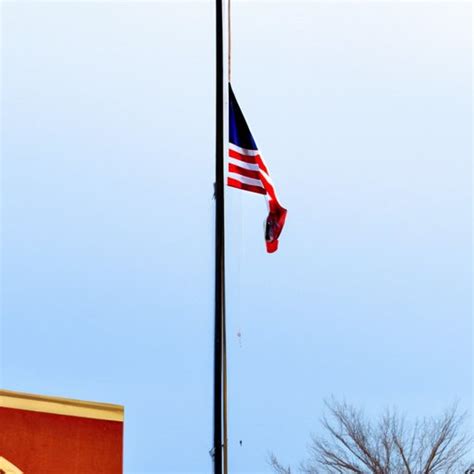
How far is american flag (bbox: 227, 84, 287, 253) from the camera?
9852 millimetres

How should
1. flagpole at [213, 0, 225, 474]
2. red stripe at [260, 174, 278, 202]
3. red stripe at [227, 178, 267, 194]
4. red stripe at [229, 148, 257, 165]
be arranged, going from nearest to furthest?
flagpole at [213, 0, 225, 474] < red stripe at [227, 178, 267, 194] < red stripe at [229, 148, 257, 165] < red stripe at [260, 174, 278, 202]

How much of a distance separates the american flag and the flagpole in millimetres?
298

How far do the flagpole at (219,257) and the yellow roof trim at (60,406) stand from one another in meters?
2.37

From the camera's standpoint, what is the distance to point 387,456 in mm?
27500

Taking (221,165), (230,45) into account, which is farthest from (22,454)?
(230,45)

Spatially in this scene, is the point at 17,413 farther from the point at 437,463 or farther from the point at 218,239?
the point at 437,463

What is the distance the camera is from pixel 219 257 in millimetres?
9141

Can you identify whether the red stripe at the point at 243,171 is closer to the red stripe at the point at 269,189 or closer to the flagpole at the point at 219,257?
the red stripe at the point at 269,189

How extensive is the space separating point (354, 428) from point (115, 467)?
1910cm

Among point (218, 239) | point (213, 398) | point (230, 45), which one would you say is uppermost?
point (230, 45)

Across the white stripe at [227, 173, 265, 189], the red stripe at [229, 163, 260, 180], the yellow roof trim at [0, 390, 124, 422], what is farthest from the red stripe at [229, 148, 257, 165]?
the yellow roof trim at [0, 390, 124, 422]

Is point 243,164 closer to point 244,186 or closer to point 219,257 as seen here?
point 244,186

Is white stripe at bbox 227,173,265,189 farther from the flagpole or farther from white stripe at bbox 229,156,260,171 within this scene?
the flagpole

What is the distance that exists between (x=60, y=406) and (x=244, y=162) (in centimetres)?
386
